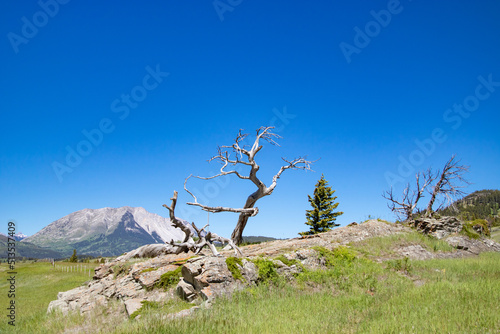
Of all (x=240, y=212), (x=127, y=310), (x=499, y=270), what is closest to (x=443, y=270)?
(x=499, y=270)

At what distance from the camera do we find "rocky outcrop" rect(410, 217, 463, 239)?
18.4 metres

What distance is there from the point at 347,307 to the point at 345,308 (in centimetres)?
6

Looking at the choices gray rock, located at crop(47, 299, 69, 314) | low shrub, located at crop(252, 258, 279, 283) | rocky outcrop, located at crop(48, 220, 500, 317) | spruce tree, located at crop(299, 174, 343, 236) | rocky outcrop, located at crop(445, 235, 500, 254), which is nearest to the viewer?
rocky outcrop, located at crop(48, 220, 500, 317)

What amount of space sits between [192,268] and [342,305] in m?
4.46

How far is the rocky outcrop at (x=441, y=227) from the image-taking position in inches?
726

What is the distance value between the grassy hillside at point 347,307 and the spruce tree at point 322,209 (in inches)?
1054

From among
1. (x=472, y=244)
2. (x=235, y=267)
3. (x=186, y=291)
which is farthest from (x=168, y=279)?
(x=472, y=244)

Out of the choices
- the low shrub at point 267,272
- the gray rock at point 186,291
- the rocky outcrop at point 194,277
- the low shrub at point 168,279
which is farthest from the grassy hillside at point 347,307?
the low shrub at point 168,279

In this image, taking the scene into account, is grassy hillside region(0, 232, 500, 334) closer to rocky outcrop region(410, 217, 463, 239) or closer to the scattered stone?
the scattered stone

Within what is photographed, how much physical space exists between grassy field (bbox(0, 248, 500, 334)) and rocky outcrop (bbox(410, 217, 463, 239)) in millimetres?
7598

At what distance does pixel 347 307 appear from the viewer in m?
6.88

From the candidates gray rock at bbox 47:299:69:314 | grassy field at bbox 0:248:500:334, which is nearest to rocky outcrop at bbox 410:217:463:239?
grassy field at bbox 0:248:500:334

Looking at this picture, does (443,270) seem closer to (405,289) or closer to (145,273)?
(405,289)

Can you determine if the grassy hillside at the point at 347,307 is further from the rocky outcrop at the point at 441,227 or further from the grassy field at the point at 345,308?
the rocky outcrop at the point at 441,227
